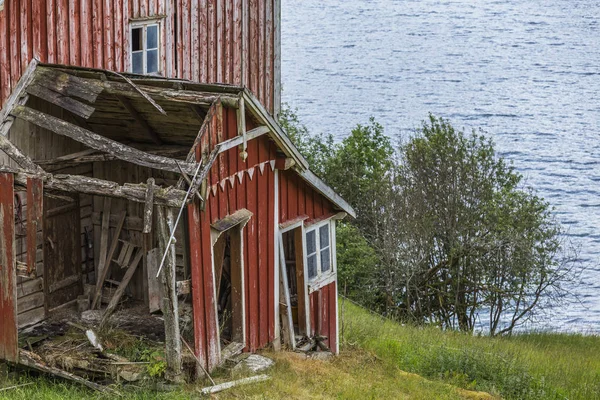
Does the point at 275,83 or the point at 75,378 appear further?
the point at 275,83

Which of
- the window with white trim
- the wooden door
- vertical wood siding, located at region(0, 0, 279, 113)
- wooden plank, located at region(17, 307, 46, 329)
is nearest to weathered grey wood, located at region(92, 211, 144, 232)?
the wooden door

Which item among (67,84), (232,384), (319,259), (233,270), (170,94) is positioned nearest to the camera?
(232,384)

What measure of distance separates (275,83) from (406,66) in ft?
172

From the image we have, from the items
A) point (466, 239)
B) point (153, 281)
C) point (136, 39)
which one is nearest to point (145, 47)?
point (136, 39)

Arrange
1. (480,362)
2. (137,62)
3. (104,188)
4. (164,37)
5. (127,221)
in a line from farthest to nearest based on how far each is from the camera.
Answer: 1. (480,362)
2. (164,37)
3. (137,62)
4. (127,221)
5. (104,188)

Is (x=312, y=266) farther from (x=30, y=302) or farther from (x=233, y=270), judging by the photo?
(x=30, y=302)

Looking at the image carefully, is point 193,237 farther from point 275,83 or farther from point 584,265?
point 584,265

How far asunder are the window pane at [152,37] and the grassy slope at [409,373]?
681cm

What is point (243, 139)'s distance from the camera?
13.9 m

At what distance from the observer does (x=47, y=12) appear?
15.2 meters

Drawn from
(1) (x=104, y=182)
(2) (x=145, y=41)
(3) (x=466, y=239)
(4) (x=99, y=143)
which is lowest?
(3) (x=466, y=239)

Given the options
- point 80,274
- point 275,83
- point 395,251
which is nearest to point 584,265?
point 395,251

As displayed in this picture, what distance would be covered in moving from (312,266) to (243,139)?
14.1 feet

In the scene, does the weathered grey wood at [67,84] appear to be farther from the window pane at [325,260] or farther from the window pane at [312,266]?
the window pane at [325,260]
